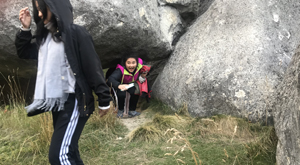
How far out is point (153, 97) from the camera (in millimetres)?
5344

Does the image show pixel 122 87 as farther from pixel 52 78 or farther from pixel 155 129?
pixel 52 78

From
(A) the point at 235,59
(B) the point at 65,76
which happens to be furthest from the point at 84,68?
(A) the point at 235,59

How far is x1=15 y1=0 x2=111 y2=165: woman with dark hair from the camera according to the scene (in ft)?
7.02

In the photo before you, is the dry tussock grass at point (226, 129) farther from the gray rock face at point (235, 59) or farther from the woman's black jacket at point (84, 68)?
the woman's black jacket at point (84, 68)

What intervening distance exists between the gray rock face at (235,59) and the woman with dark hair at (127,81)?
53cm

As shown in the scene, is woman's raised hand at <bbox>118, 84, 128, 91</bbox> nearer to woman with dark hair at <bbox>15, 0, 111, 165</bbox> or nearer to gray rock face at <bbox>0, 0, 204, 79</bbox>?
gray rock face at <bbox>0, 0, 204, 79</bbox>

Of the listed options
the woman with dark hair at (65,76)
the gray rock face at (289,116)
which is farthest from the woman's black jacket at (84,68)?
the gray rock face at (289,116)

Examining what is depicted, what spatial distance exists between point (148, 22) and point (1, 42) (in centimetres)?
233

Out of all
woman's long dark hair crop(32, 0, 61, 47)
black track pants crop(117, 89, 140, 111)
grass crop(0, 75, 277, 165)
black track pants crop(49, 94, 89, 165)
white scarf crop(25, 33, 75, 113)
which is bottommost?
grass crop(0, 75, 277, 165)

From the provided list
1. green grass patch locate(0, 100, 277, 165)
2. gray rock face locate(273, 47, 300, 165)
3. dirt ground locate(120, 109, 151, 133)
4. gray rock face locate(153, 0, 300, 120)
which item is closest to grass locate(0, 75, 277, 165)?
green grass patch locate(0, 100, 277, 165)

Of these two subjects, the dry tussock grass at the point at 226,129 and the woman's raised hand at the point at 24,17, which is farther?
the dry tussock grass at the point at 226,129

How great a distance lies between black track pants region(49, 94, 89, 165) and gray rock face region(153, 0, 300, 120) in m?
2.48

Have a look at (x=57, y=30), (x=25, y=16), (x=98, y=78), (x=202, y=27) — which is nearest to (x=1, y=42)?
(x=25, y=16)

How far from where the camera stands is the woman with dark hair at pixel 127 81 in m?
4.95
